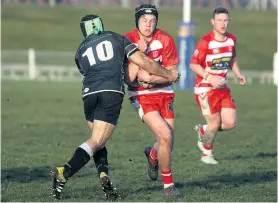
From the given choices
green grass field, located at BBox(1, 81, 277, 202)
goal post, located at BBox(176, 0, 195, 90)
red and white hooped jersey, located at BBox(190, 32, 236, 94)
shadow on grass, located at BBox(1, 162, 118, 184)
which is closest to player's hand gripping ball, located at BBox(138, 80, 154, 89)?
green grass field, located at BBox(1, 81, 277, 202)

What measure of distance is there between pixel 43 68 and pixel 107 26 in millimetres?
21156

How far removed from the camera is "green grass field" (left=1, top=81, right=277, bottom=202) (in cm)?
1105

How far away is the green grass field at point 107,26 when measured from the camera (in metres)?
59.7

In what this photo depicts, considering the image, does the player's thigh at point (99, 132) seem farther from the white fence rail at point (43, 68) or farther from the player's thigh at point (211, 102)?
the white fence rail at point (43, 68)

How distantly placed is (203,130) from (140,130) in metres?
5.27

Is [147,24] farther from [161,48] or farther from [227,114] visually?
[227,114]

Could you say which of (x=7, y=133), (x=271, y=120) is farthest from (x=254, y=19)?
(x=7, y=133)

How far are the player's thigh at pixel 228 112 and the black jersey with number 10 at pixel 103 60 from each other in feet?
13.5

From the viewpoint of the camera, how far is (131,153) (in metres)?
15.6

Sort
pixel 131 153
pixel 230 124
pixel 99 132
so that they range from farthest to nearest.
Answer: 1. pixel 131 153
2. pixel 230 124
3. pixel 99 132

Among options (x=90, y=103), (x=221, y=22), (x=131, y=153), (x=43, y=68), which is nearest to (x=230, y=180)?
(x=90, y=103)

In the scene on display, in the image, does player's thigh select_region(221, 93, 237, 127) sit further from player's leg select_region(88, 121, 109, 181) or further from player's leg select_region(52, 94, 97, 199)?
player's leg select_region(52, 94, 97, 199)

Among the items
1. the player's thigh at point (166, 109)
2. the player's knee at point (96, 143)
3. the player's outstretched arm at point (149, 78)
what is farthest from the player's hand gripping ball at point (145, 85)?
the player's knee at point (96, 143)

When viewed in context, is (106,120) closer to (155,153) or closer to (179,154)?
(155,153)
